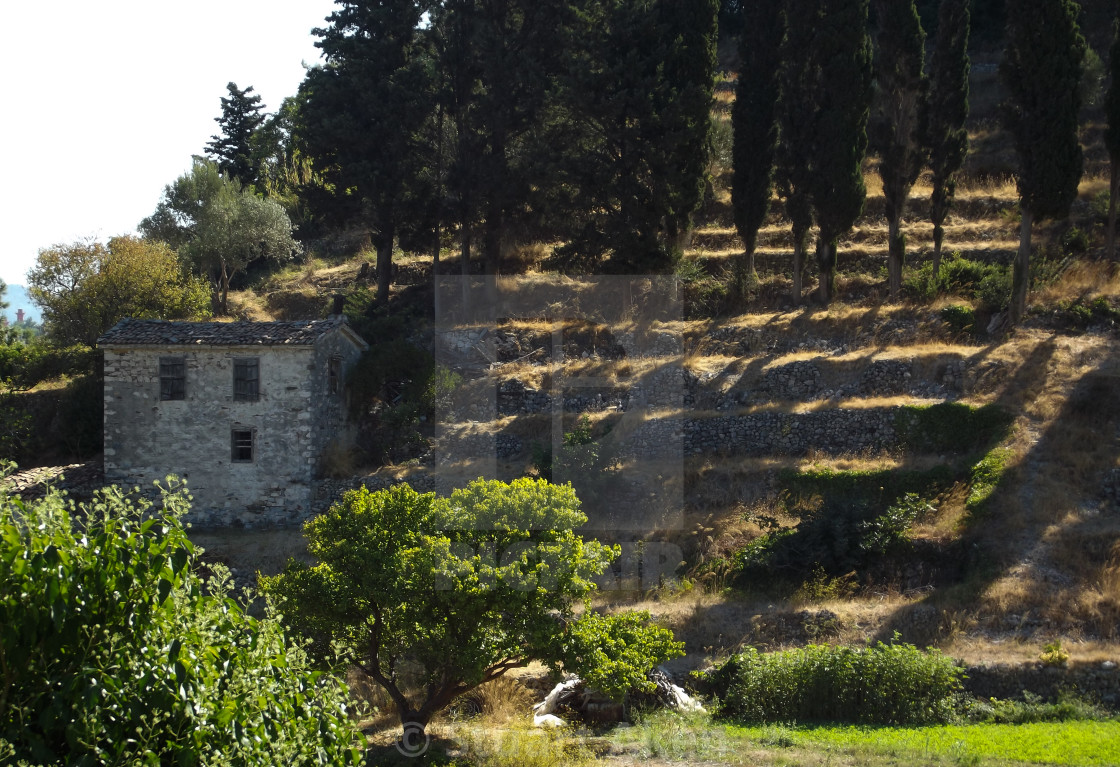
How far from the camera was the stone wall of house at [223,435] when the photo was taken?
2295 centimetres

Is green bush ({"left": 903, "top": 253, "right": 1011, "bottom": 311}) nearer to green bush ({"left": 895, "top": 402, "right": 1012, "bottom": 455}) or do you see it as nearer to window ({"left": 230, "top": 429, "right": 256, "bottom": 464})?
green bush ({"left": 895, "top": 402, "right": 1012, "bottom": 455})

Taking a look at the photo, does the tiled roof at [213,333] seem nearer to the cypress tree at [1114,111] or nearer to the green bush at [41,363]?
the green bush at [41,363]

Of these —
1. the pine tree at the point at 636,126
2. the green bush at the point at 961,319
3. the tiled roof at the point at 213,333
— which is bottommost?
the tiled roof at the point at 213,333

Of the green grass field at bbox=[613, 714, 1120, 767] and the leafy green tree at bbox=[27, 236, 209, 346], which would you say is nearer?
the green grass field at bbox=[613, 714, 1120, 767]

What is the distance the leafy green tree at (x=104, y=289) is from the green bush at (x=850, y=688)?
23271 mm

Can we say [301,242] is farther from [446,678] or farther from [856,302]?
[446,678]

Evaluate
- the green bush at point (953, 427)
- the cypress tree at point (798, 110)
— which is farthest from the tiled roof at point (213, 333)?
the green bush at point (953, 427)

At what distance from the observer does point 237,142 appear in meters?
46.3

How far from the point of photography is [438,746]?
13.2 metres

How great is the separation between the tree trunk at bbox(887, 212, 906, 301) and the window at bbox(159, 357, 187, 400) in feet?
68.1

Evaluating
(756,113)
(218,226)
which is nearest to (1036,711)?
(756,113)

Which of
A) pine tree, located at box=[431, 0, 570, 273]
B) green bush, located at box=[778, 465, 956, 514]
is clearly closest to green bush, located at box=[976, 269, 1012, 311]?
green bush, located at box=[778, 465, 956, 514]

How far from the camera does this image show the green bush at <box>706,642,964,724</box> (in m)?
13.7

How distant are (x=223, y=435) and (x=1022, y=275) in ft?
71.2
